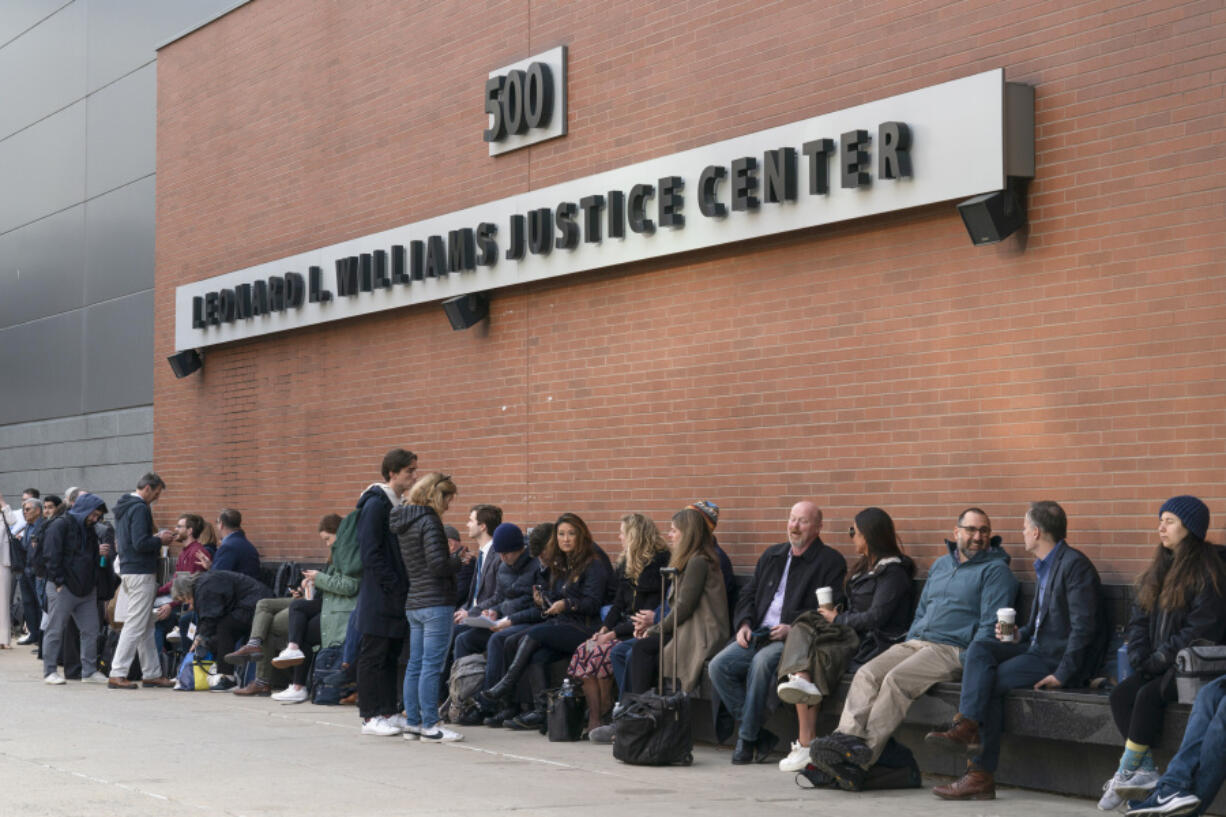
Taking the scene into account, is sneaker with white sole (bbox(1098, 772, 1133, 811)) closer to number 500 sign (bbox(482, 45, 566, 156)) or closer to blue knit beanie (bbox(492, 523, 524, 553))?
blue knit beanie (bbox(492, 523, 524, 553))

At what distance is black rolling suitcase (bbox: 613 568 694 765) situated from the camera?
9.90m

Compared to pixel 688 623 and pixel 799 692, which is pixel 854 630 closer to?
pixel 799 692

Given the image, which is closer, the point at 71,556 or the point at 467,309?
the point at 467,309

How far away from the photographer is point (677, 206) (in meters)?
12.2

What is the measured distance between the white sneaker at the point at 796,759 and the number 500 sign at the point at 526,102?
6.00 m

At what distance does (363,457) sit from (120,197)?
7040 millimetres

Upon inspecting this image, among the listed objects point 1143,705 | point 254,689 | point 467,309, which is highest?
point 467,309

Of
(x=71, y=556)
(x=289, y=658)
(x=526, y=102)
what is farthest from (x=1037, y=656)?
(x=71, y=556)

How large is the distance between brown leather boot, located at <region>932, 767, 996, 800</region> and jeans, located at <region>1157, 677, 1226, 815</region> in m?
1.20

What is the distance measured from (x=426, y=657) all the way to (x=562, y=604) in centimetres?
142

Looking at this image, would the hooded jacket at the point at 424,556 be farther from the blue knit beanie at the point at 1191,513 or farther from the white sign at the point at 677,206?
the blue knit beanie at the point at 1191,513

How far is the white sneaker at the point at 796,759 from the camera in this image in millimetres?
9649

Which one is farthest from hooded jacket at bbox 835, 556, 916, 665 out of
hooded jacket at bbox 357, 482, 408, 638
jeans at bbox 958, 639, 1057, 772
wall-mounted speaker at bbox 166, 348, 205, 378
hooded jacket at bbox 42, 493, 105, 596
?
wall-mounted speaker at bbox 166, 348, 205, 378

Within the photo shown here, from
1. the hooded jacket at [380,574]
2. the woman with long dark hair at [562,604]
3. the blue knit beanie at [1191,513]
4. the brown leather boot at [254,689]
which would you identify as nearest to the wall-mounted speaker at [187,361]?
the brown leather boot at [254,689]
